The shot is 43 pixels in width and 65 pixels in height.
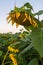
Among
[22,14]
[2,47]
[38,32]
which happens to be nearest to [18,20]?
[22,14]

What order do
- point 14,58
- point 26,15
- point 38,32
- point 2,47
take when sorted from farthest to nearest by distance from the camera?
point 2,47 < point 14,58 < point 38,32 < point 26,15

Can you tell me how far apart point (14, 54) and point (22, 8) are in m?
0.40

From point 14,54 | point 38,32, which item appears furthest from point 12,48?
point 38,32

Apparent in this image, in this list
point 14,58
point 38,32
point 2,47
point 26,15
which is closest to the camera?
point 26,15

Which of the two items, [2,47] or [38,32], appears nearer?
[38,32]

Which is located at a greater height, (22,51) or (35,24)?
(35,24)

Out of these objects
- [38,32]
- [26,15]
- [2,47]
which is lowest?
[2,47]

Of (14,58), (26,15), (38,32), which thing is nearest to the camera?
(26,15)

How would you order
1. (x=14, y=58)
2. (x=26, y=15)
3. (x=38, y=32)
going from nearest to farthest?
(x=26, y=15) < (x=38, y=32) < (x=14, y=58)

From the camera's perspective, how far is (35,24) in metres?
1.45

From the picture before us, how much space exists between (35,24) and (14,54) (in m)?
0.35

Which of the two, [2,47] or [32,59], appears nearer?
[32,59]

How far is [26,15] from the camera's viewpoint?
1392 mm

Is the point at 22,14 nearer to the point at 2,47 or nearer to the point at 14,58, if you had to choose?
the point at 14,58
